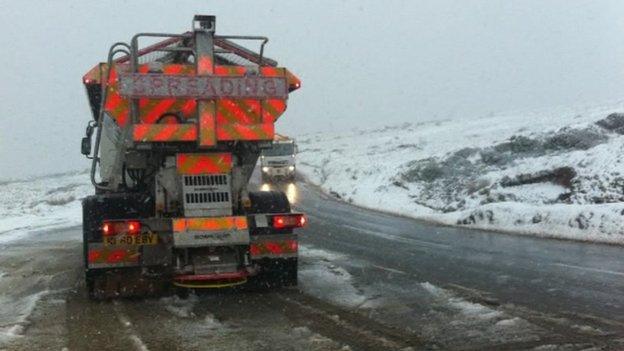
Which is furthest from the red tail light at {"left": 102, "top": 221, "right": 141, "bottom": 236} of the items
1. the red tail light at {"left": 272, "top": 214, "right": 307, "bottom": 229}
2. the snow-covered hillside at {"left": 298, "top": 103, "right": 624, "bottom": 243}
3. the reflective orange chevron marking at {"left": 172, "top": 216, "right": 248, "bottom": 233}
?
the snow-covered hillside at {"left": 298, "top": 103, "right": 624, "bottom": 243}

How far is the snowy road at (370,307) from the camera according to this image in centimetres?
587

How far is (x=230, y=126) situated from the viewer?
25.9ft

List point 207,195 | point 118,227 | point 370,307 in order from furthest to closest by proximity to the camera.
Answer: point 207,195
point 118,227
point 370,307

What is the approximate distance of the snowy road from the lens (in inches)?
231

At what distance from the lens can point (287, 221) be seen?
8.05 m

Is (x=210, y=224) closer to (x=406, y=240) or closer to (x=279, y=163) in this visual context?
(x=406, y=240)

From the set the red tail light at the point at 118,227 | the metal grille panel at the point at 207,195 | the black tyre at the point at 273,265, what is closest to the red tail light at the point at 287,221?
the black tyre at the point at 273,265

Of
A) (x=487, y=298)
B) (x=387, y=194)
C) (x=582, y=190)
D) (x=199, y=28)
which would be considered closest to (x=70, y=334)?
(x=199, y=28)

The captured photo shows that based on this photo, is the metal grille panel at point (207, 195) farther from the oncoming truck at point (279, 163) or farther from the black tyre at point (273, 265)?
the oncoming truck at point (279, 163)

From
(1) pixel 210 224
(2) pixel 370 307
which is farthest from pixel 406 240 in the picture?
(1) pixel 210 224

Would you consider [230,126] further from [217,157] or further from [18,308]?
[18,308]

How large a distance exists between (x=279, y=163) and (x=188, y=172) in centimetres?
2767

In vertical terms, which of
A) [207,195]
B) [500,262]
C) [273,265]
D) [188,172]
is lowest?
[500,262]

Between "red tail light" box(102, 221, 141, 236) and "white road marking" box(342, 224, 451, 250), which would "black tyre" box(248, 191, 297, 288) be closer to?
"red tail light" box(102, 221, 141, 236)
